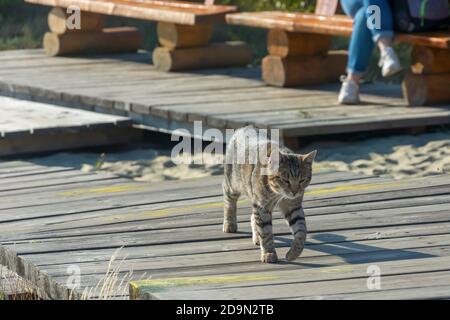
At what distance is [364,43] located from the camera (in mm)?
9328

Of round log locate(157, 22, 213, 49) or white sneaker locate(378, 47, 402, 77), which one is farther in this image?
round log locate(157, 22, 213, 49)

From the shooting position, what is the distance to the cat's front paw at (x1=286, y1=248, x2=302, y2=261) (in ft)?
18.5

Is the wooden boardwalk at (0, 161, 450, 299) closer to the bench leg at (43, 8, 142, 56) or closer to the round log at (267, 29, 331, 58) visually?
the round log at (267, 29, 331, 58)

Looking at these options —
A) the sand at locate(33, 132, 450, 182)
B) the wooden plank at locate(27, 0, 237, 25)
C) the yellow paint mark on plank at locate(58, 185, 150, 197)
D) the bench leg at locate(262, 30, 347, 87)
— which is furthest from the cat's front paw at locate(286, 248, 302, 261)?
the wooden plank at locate(27, 0, 237, 25)

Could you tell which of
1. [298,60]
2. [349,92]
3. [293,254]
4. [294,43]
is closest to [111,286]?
[293,254]

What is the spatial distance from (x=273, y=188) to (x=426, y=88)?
3.84 metres

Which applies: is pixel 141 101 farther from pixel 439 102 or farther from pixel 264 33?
pixel 264 33

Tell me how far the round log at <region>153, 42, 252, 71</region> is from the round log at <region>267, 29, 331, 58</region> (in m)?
1.20

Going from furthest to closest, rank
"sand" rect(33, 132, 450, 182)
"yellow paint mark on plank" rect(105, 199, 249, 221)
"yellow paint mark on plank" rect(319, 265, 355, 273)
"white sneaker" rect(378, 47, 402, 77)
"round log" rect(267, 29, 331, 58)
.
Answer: "round log" rect(267, 29, 331, 58) < "white sneaker" rect(378, 47, 402, 77) < "sand" rect(33, 132, 450, 182) < "yellow paint mark on plank" rect(105, 199, 249, 221) < "yellow paint mark on plank" rect(319, 265, 355, 273)

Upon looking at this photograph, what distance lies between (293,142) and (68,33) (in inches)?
168

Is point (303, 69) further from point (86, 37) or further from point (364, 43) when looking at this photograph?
point (86, 37)

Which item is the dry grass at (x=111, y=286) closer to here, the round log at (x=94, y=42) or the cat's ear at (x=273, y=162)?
the cat's ear at (x=273, y=162)

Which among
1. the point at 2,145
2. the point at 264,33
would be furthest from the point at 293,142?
the point at 264,33

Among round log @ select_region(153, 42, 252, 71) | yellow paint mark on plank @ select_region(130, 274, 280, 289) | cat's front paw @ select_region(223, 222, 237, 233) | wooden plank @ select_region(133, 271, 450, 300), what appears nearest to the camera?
wooden plank @ select_region(133, 271, 450, 300)
